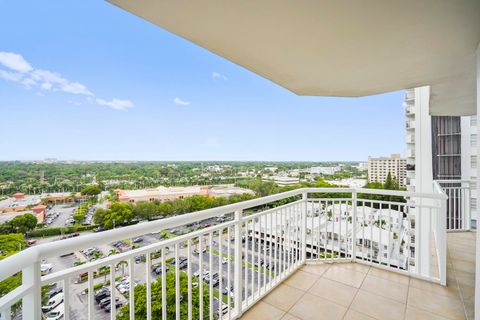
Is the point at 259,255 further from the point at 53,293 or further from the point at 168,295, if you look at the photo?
the point at 53,293

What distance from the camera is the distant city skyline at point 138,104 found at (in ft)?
11.2

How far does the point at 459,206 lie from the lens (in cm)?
460

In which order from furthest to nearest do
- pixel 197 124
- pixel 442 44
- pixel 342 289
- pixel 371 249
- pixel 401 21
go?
1. pixel 197 124
2. pixel 371 249
3. pixel 342 289
4. pixel 442 44
5. pixel 401 21

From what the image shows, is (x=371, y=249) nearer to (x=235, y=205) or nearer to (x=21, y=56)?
(x=235, y=205)

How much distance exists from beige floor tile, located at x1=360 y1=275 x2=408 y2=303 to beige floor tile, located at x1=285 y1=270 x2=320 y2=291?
56 centimetres

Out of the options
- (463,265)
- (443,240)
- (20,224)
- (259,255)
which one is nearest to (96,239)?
(20,224)

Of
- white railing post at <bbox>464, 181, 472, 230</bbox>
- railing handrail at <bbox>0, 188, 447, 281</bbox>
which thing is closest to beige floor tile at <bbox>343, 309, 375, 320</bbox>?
railing handrail at <bbox>0, 188, 447, 281</bbox>

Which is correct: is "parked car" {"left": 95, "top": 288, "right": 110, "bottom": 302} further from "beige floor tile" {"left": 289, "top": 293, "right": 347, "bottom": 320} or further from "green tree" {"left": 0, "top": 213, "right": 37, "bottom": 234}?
"beige floor tile" {"left": 289, "top": 293, "right": 347, "bottom": 320}

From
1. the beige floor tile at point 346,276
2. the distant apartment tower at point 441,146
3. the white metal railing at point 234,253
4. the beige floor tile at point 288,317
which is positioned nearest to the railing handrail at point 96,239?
the white metal railing at point 234,253

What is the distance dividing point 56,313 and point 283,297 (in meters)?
2.13

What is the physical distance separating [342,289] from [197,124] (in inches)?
428

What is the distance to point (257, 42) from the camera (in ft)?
6.02

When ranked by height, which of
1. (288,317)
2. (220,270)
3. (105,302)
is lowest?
(288,317)

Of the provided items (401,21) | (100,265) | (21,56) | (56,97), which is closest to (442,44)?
(401,21)
